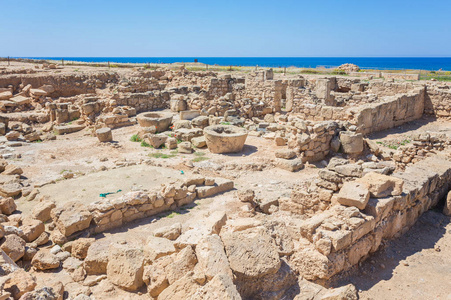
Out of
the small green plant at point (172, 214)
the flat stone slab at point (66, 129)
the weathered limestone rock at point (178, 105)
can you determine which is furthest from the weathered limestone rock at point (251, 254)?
the weathered limestone rock at point (178, 105)

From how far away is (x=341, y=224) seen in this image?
5.35m

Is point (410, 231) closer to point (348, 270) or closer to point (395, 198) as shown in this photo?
point (395, 198)

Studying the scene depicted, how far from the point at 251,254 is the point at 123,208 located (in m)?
3.62

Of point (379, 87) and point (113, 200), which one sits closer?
point (113, 200)

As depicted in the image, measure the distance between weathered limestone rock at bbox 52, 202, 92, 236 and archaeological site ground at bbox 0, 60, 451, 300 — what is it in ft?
0.08

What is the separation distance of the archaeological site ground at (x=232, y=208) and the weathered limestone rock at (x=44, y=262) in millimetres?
16

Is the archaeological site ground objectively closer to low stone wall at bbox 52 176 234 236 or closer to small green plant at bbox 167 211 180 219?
low stone wall at bbox 52 176 234 236

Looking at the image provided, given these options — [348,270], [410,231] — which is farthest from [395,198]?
[348,270]

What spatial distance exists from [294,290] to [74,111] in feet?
54.8

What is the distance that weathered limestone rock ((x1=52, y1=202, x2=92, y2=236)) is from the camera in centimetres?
630

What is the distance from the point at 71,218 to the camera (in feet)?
21.1

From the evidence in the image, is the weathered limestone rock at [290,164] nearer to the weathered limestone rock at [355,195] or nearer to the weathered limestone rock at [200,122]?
the weathered limestone rock at [355,195]

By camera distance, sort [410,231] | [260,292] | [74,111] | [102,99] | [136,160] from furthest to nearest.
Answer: [102,99], [74,111], [136,160], [410,231], [260,292]

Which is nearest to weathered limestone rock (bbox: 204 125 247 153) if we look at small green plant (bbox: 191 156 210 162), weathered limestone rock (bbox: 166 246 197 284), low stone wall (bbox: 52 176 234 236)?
small green plant (bbox: 191 156 210 162)
